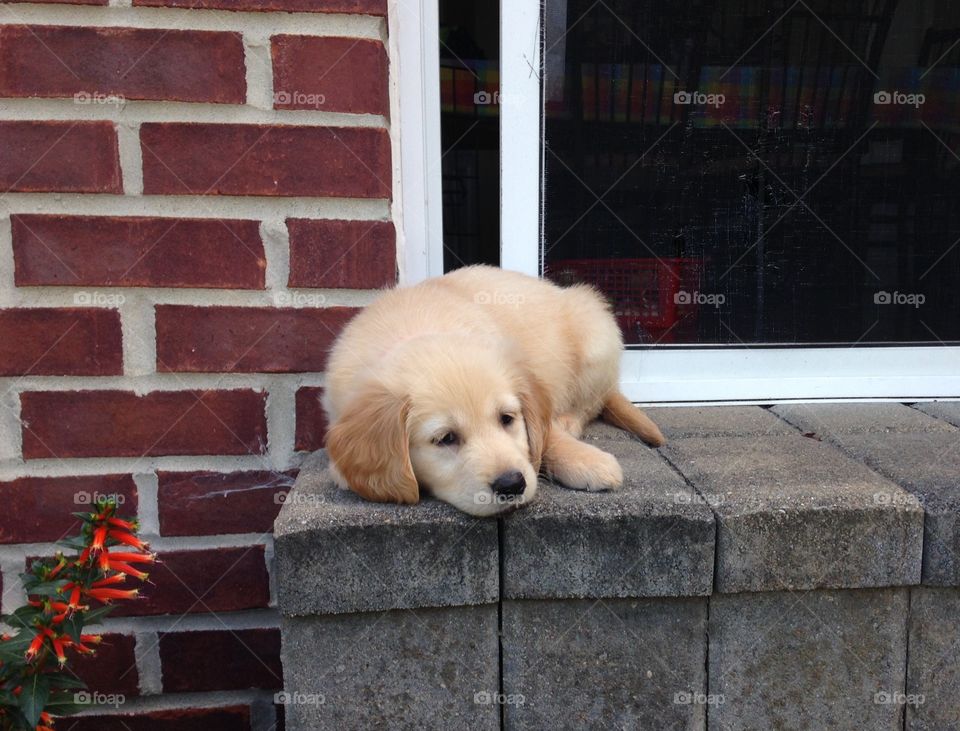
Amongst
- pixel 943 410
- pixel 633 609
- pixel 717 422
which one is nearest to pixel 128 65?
pixel 633 609

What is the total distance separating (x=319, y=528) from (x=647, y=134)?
1719mm

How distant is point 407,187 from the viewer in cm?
237

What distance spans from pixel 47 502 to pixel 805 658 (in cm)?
173

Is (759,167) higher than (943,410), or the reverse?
(759,167)

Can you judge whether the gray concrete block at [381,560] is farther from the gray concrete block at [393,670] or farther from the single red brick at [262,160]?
the single red brick at [262,160]

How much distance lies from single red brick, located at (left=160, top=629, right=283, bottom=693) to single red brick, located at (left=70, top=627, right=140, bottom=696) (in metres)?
0.08

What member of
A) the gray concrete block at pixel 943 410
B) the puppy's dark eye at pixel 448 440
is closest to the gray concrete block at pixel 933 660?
the gray concrete block at pixel 943 410

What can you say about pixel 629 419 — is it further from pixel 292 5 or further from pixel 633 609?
pixel 292 5

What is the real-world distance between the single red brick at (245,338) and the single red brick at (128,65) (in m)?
0.50

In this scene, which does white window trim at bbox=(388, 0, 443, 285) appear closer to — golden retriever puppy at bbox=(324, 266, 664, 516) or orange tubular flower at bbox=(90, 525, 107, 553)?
golden retriever puppy at bbox=(324, 266, 664, 516)

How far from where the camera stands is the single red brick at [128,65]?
1.86 metres

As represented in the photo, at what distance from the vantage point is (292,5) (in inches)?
75.3

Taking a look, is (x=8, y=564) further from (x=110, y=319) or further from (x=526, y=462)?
(x=526, y=462)

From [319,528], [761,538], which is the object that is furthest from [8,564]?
[761,538]
